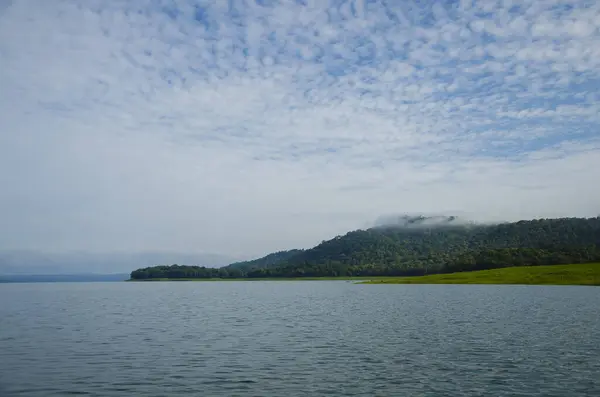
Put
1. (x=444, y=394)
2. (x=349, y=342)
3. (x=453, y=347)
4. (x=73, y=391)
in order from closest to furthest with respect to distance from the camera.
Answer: (x=444, y=394) → (x=73, y=391) → (x=453, y=347) → (x=349, y=342)

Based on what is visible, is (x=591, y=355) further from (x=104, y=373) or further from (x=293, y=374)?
(x=104, y=373)

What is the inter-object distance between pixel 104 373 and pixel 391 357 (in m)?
23.5

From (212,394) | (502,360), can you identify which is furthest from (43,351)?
(502,360)

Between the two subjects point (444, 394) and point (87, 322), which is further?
point (87, 322)

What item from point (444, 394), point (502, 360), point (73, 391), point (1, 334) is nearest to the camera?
point (444, 394)

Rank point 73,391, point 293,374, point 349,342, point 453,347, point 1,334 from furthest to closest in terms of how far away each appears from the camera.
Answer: point 1,334
point 349,342
point 453,347
point 293,374
point 73,391

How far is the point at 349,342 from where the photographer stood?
56.1 metres

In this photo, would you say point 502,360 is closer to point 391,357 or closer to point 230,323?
point 391,357

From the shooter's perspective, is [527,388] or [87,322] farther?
[87,322]

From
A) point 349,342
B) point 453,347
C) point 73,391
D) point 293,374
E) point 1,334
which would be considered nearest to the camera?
point 73,391

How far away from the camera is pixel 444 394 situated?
109ft

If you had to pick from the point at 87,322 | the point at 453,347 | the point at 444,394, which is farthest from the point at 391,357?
the point at 87,322

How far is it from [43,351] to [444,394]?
3875 centimetres

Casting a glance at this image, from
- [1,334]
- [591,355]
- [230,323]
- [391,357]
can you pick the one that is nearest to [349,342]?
[391,357]
